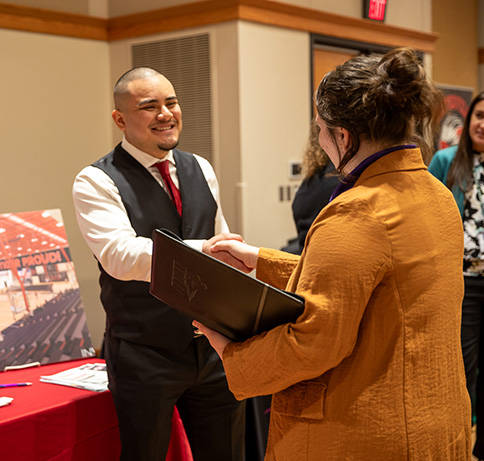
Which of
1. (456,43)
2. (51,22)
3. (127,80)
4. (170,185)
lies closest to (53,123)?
(51,22)

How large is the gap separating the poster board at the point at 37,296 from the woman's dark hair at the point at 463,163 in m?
1.86

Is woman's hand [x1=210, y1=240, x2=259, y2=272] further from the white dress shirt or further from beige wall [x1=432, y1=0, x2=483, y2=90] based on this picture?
beige wall [x1=432, y1=0, x2=483, y2=90]

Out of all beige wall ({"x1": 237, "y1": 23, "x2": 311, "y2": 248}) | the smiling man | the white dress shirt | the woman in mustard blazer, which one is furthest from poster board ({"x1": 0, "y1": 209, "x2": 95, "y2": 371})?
beige wall ({"x1": 237, "y1": 23, "x2": 311, "y2": 248})

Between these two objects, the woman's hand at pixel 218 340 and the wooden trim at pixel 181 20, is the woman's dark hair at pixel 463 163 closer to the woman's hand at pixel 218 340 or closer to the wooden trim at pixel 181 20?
the wooden trim at pixel 181 20

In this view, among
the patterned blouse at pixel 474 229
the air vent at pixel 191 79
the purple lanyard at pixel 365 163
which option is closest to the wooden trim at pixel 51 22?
the air vent at pixel 191 79

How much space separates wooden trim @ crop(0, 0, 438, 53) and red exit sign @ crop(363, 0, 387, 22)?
0.11 m

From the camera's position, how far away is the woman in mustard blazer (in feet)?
3.93

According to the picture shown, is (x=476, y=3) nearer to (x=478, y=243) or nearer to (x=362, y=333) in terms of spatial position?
(x=478, y=243)

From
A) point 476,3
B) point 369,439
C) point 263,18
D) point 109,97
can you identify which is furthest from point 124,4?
point 476,3

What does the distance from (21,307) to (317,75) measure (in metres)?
3.38

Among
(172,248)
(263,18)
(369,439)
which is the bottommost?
(369,439)

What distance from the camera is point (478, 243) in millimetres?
2998

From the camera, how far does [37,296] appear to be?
7.93 ft

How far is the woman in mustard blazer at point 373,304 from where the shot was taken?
1.20 m
